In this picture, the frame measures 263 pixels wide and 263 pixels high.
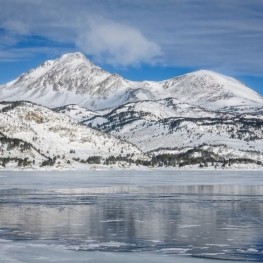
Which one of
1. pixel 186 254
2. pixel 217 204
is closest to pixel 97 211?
pixel 217 204

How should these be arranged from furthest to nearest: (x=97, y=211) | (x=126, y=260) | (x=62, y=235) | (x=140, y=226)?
(x=97, y=211)
(x=140, y=226)
(x=62, y=235)
(x=126, y=260)

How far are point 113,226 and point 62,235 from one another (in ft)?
21.1

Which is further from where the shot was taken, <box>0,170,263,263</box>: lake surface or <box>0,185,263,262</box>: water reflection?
<box>0,185,263,262</box>: water reflection

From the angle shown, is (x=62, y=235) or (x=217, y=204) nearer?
(x=62, y=235)

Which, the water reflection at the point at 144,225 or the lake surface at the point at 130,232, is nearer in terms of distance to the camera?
the lake surface at the point at 130,232

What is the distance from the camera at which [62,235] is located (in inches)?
1599

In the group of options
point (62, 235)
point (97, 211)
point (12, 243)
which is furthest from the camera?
point (97, 211)

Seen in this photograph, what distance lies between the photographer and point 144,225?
46.4m

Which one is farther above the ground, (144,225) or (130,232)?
(144,225)

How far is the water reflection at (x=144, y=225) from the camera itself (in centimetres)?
3656

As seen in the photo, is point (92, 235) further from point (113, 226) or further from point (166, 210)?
point (166, 210)

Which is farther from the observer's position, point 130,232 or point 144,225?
point 144,225

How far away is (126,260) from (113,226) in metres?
14.1

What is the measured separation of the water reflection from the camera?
3656 cm
